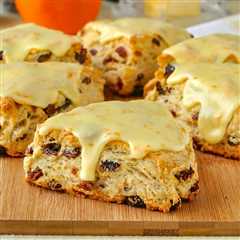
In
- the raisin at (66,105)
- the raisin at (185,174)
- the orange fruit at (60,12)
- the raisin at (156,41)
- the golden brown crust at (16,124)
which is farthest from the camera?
the orange fruit at (60,12)

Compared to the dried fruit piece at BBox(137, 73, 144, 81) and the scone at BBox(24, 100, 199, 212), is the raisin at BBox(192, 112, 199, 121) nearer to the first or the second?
the scone at BBox(24, 100, 199, 212)

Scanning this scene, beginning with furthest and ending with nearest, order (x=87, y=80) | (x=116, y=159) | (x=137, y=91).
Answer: (x=137, y=91), (x=87, y=80), (x=116, y=159)

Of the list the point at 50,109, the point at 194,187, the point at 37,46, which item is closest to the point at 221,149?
the point at 194,187

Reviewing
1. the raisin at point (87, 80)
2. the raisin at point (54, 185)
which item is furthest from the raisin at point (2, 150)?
the raisin at point (87, 80)

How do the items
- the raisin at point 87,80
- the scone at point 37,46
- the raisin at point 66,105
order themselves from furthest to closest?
1. the scone at point 37,46
2. the raisin at point 87,80
3. the raisin at point 66,105

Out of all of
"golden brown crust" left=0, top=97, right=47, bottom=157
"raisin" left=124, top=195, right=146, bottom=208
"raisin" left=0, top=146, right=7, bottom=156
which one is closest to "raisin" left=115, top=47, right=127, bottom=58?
"golden brown crust" left=0, top=97, right=47, bottom=157

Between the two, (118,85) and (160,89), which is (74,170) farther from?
(118,85)

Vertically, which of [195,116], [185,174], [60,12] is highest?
[185,174]

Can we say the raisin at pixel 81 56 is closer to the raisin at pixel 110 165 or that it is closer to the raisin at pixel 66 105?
the raisin at pixel 66 105
